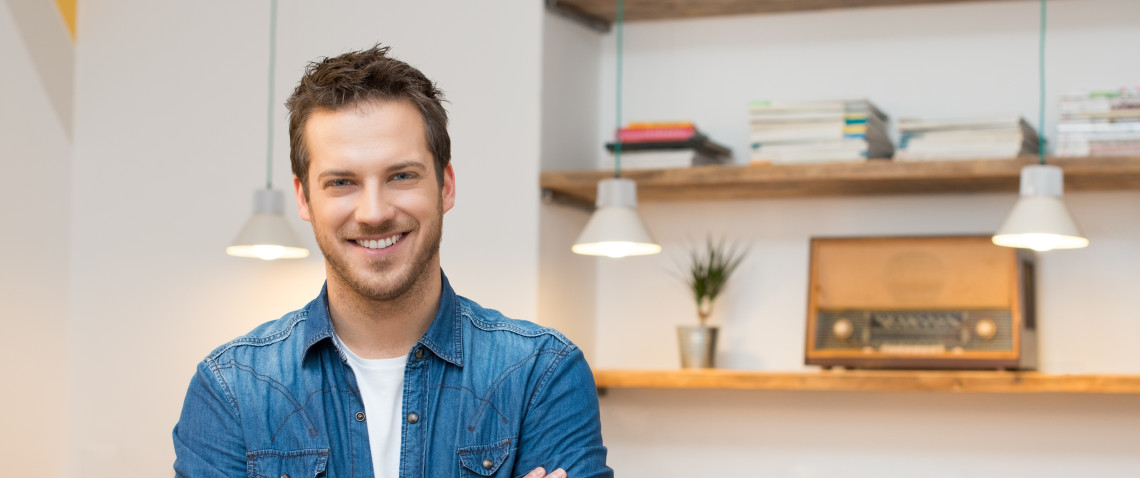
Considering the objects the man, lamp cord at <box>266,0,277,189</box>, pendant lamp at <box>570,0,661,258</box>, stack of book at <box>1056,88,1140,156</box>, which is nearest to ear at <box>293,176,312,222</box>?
the man

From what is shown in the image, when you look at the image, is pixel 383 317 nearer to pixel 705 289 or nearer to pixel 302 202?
pixel 302 202

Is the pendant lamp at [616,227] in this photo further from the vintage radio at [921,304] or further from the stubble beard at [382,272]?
the stubble beard at [382,272]

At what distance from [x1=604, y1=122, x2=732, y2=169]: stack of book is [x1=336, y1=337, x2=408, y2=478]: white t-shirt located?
5.37 ft

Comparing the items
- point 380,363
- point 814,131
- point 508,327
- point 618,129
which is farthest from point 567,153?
point 380,363

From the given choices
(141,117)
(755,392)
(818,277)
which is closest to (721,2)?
(818,277)

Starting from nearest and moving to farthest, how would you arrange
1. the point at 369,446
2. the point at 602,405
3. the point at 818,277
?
the point at 369,446
the point at 818,277
the point at 602,405

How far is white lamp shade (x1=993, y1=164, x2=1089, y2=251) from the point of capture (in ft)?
8.91

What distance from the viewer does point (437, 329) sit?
170 centimetres

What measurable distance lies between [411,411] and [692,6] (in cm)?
208

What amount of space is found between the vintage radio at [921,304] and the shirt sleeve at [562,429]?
1573 millimetres

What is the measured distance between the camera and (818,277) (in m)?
3.30

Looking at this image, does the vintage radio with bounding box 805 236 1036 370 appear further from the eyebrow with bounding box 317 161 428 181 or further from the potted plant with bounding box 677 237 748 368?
the eyebrow with bounding box 317 161 428 181

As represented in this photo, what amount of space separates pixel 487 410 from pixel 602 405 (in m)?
1.87

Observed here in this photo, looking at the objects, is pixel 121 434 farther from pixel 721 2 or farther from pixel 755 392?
pixel 721 2
